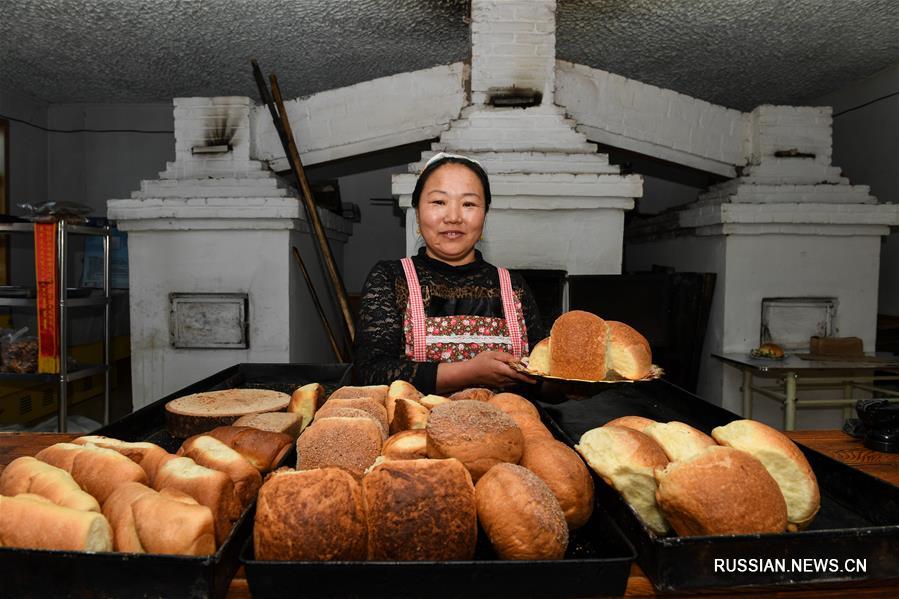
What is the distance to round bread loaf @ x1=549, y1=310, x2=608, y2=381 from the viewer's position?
4.62 ft

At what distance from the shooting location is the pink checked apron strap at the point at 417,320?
206 cm

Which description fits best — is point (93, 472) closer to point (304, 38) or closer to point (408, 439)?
point (408, 439)

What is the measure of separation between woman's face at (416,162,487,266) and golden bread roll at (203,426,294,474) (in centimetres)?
116

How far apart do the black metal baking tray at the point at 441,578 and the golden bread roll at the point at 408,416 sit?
36 cm

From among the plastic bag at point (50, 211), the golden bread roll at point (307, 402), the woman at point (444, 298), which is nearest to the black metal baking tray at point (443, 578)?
the golden bread roll at point (307, 402)

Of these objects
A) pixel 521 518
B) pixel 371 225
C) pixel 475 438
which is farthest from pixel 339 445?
pixel 371 225

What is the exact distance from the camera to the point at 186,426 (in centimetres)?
128

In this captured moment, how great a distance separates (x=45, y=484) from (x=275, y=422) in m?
0.42

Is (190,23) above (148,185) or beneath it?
above

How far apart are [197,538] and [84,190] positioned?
23.3 ft

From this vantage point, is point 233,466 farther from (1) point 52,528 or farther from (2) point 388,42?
(2) point 388,42

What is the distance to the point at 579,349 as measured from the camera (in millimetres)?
1428

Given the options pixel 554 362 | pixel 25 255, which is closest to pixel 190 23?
pixel 25 255

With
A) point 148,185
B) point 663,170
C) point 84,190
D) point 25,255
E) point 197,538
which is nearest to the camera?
point 197,538
